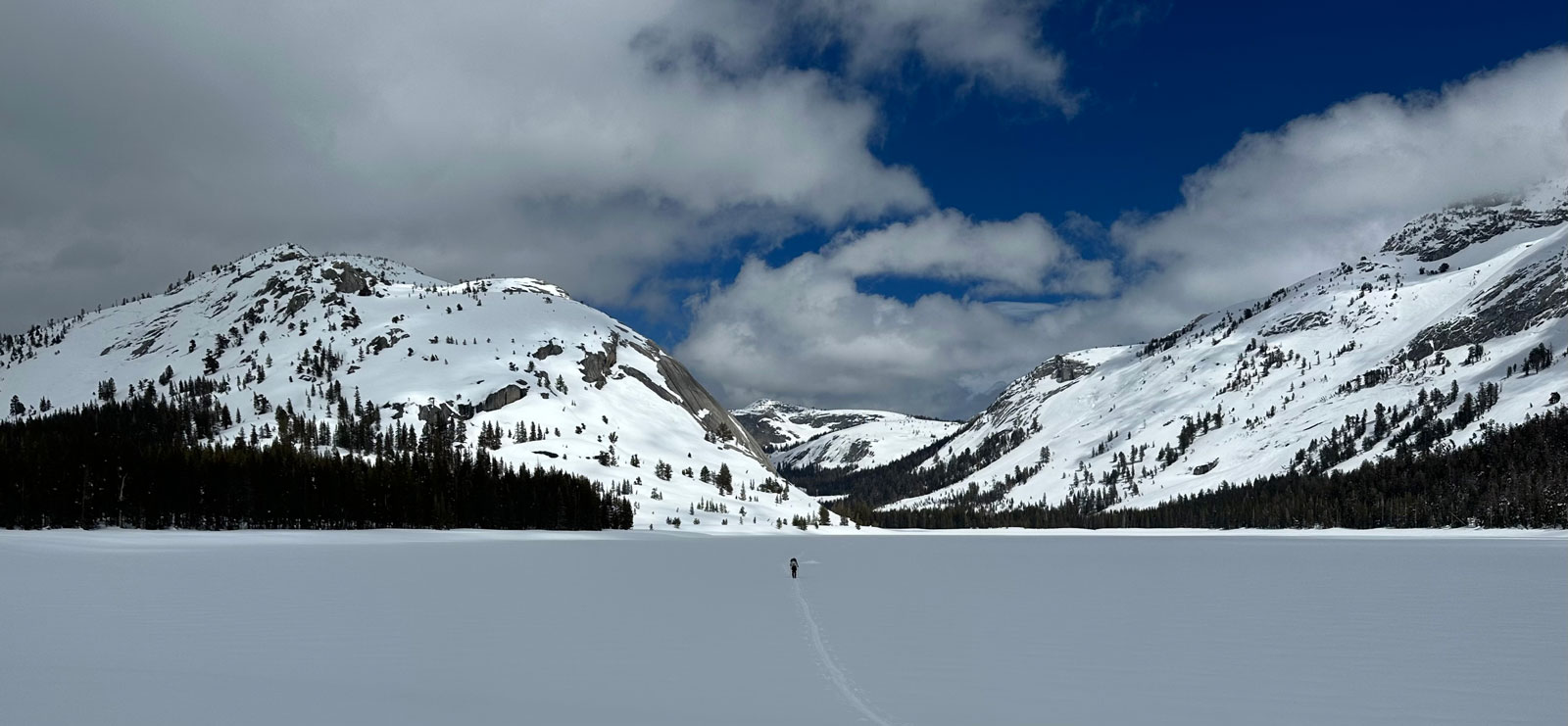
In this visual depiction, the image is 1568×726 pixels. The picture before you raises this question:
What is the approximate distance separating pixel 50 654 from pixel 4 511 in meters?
131

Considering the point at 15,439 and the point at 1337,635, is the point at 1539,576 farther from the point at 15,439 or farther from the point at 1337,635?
the point at 15,439

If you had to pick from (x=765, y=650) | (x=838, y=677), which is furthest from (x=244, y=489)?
(x=838, y=677)

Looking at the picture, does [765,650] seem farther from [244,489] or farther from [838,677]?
[244,489]

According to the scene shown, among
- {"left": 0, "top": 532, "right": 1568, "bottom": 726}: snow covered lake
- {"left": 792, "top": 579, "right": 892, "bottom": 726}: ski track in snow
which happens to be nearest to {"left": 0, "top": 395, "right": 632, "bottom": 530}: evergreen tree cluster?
{"left": 0, "top": 532, "right": 1568, "bottom": 726}: snow covered lake

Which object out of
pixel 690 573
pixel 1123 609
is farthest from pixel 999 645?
pixel 690 573

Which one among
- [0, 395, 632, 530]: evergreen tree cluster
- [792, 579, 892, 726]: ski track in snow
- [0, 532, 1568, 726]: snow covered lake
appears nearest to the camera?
[792, 579, 892, 726]: ski track in snow

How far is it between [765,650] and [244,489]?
150341 mm

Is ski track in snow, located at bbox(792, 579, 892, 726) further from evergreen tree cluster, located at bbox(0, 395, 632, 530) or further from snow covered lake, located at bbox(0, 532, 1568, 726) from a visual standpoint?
evergreen tree cluster, located at bbox(0, 395, 632, 530)

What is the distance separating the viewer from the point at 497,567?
75875 mm

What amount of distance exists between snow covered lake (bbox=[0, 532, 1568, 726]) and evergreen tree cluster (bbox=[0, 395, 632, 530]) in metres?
84.1

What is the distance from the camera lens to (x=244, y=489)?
499 ft

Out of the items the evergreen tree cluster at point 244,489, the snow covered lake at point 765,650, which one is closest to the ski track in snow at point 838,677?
the snow covered lake at point 765,650

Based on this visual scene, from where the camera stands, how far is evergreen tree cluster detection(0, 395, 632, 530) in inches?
5162

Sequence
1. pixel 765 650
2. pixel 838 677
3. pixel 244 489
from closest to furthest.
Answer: pixel 838 677, pixel 765 650, pixel 244 489
